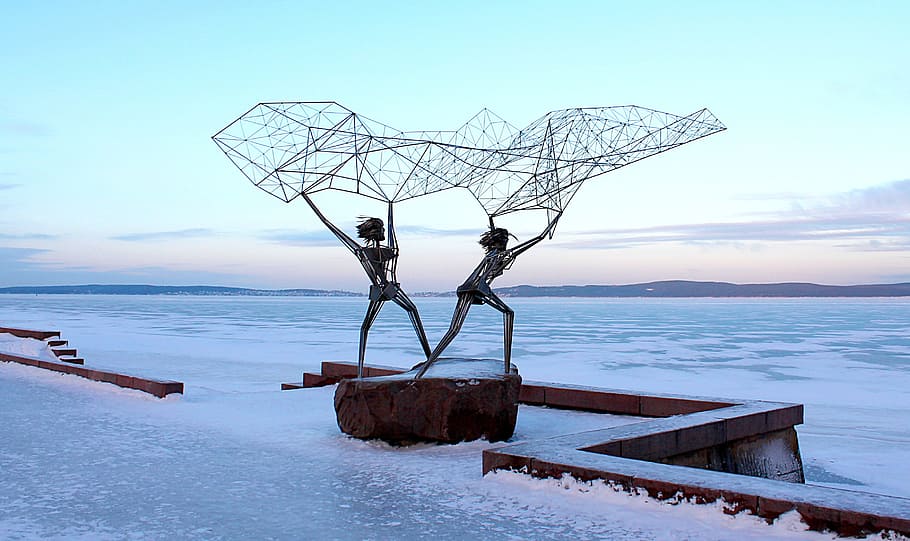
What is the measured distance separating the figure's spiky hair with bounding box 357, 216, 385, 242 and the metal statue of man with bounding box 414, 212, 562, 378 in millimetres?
1140

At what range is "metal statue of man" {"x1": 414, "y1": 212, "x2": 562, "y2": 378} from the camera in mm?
9781

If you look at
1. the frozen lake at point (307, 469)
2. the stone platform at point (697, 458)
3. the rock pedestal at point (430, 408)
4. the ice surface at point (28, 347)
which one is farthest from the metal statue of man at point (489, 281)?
the ice surface at point (28, 347)

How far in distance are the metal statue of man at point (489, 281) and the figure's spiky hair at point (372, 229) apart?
114 centimetres

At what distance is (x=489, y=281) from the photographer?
10031 millimetres

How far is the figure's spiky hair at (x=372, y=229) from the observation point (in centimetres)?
991

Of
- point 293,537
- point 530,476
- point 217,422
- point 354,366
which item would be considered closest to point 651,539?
point 530,476

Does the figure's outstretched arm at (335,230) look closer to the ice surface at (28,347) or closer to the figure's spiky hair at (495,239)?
the figure's spiky hair at (495,239)

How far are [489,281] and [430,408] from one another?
185cm

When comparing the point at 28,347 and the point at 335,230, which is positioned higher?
the point at 335,230

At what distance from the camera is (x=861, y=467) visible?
11.7 m


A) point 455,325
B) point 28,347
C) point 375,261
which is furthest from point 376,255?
point 28,347

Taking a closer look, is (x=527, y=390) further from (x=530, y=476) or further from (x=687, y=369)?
(x=687, y=369)

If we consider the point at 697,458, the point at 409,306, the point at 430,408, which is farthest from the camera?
the point at 409,306

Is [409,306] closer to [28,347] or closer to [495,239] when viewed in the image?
[495,239]
